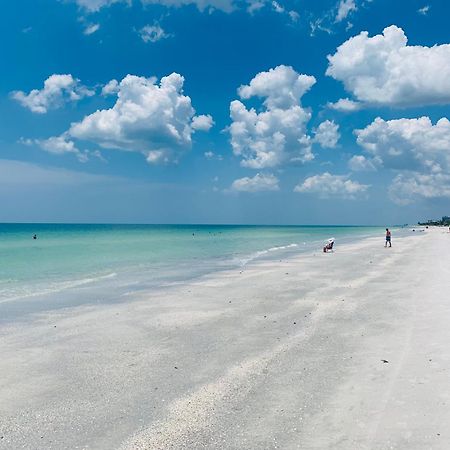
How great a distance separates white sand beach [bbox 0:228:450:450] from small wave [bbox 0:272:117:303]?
452 centimetres

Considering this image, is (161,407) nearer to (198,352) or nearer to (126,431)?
(126,431)

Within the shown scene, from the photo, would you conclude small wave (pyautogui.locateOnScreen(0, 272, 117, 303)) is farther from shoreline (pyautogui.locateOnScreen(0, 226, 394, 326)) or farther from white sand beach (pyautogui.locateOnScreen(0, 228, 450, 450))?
white sand beach (pyautogui.locateOnScreen(0, 228, 450, 450))

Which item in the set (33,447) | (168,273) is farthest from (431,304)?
(168,273)

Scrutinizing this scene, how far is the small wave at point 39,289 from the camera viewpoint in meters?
18.7

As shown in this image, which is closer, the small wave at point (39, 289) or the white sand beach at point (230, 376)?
the white sand beach at point (230, 376)

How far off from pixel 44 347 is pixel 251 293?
938 cm

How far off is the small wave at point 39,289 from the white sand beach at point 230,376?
4.52 m

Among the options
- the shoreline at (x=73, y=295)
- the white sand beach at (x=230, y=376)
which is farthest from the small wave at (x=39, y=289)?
the white sand beach at (x=230, y=376)

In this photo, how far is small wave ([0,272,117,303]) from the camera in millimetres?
18688

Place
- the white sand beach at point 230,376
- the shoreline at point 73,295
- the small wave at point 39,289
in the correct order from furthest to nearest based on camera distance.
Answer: the small wave at point 39,289
the shoreline at point 73,295
the white sand beach at point 230,376

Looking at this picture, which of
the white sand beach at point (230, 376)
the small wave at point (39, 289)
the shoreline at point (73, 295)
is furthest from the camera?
the small wave at point (39, 289)

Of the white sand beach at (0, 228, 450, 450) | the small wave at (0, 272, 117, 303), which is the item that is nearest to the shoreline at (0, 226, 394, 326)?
the small wave at (0, 272, 117, 303)

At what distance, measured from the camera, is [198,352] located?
10.1 metres

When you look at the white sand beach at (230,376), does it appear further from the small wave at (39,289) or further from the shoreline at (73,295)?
the small wave at (39,289)
